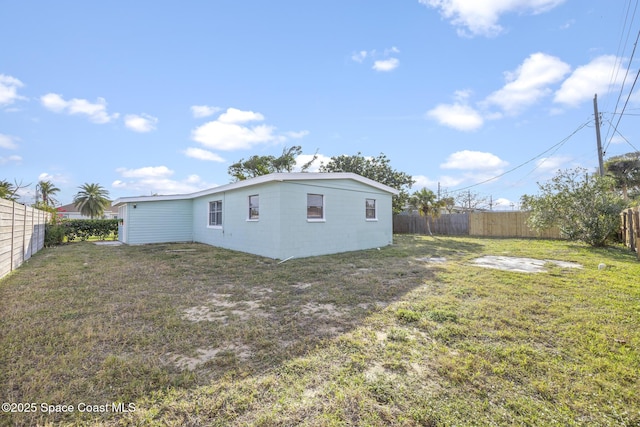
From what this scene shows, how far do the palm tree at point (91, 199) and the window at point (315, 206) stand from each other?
3097 centimetres

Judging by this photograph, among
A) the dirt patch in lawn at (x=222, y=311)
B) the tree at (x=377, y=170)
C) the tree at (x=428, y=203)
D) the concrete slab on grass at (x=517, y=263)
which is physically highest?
the tree at (x=377, y=170)

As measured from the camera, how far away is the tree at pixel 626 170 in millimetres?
17062

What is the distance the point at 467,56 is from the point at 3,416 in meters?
12.2

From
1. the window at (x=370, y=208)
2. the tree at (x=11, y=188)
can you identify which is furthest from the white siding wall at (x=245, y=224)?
the tree at (x=11, y=188)

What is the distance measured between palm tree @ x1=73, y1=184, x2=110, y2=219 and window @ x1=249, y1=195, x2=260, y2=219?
28983 mm

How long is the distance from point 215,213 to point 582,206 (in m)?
14.6

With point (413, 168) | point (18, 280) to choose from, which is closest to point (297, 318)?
point (18, 280)

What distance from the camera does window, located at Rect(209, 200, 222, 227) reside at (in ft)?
37.1

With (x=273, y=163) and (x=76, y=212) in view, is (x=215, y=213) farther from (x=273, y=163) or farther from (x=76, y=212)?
(x=76, y=212)

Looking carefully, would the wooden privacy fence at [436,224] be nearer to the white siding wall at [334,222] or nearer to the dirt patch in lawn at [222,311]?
the white siding wall at [334,222]

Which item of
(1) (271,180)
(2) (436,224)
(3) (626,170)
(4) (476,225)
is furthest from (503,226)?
(1) (271,180)

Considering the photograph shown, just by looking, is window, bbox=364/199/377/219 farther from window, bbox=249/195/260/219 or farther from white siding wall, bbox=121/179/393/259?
window, bbox=249/195/260/219

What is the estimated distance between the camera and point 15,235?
6.62m

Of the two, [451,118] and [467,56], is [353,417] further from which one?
[451,118]
